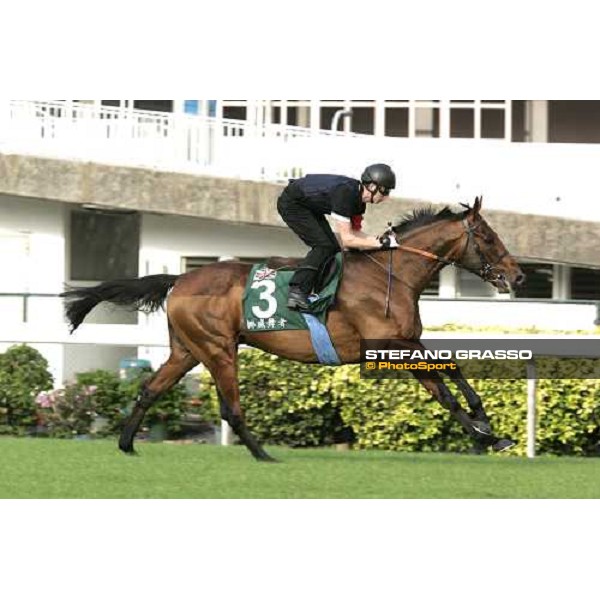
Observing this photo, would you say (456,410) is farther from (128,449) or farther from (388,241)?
(128,449)

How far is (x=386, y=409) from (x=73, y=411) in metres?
3.25

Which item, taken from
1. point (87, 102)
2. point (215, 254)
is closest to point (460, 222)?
point (215, 254)

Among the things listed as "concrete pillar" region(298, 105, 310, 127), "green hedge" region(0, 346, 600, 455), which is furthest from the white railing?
"green hedge" region(0, 346, 600, 455)

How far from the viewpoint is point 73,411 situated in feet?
52.0

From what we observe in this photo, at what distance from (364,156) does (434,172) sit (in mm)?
874

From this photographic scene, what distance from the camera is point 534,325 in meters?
16.3

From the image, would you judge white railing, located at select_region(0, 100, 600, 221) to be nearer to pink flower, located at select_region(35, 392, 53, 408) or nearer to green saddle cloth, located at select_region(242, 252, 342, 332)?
pink flower, located at select_region(35, 392, 53, 408)

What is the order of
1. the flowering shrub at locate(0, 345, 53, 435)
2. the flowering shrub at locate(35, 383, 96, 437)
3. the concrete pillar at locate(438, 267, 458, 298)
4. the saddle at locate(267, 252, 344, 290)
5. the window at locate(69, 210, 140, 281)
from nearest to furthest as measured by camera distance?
1. the saddle at locate(267, 252, 344, 290)
2. the flowering shrub at locate(35, 383, 96, 437)
3. the flowering shrub at locate(0, 345, 53, 435)
4. the concrete pillar at locate(438, 267, 458, 298)
5. the window at locate(69, 210, 140, 281)

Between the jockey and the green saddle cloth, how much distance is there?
11cm

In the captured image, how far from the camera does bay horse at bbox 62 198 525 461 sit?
39.7 ft

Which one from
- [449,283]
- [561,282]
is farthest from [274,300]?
[561,282]

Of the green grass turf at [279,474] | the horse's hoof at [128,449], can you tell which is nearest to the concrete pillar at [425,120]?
the green grass turf at [279,474]

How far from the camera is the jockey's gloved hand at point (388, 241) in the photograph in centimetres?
1216

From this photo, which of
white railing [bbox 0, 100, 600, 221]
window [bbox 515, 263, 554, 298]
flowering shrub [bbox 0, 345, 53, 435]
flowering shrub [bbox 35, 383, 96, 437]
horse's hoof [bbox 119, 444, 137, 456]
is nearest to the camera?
horse's hoof [bbox 119, 444, 137, 456]
